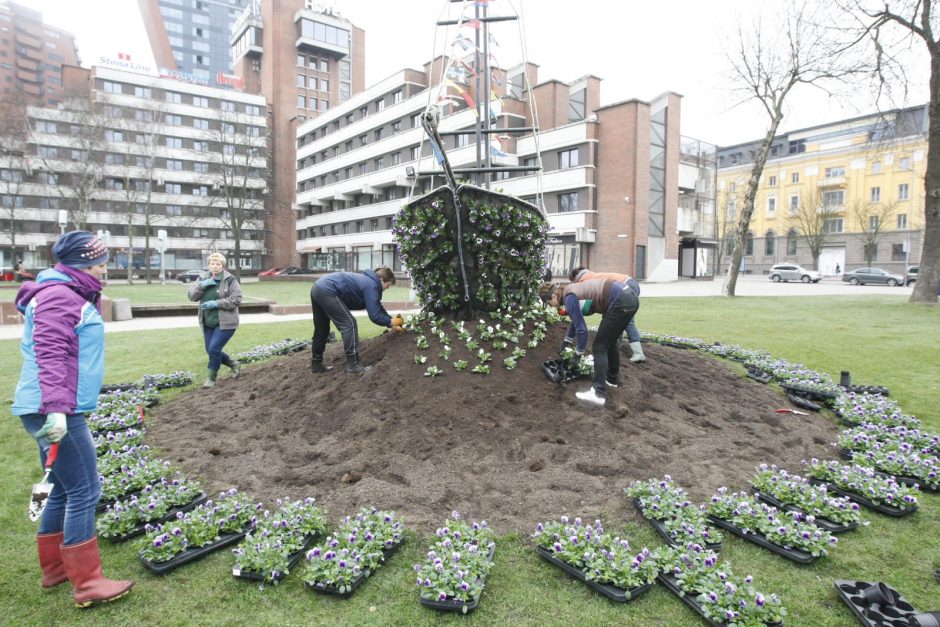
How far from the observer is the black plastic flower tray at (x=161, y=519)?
3.62 meters

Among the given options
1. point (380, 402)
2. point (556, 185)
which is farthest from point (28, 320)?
point (556, 185)

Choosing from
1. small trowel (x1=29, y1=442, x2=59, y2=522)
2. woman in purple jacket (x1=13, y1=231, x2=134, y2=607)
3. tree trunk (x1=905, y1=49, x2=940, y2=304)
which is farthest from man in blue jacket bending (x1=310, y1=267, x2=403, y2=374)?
tree trunk (x1=905, y1=49, x2=940, y2=304)

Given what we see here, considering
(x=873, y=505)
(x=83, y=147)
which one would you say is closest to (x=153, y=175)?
(x=83, y=147)

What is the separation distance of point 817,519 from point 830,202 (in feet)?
225

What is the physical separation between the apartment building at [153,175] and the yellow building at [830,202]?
184 ft

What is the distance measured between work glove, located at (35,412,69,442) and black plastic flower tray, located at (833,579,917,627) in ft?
13.6

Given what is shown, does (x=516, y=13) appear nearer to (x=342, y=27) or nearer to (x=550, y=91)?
(x=550, y=91)

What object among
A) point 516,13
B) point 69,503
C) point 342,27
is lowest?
point 69,503

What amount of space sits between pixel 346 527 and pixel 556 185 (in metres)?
39.9

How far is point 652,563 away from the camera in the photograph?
3131 mm

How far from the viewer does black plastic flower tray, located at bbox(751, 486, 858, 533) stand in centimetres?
367

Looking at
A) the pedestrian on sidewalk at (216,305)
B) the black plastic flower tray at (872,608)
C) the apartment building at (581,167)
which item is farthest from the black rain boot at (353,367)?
the apartment building at (581,167)

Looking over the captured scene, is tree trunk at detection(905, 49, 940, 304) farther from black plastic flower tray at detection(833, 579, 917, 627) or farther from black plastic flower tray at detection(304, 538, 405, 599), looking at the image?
black plastic flower tray at detection(304, 538, 405, 599)

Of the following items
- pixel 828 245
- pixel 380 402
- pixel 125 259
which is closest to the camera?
pixel 380 402
